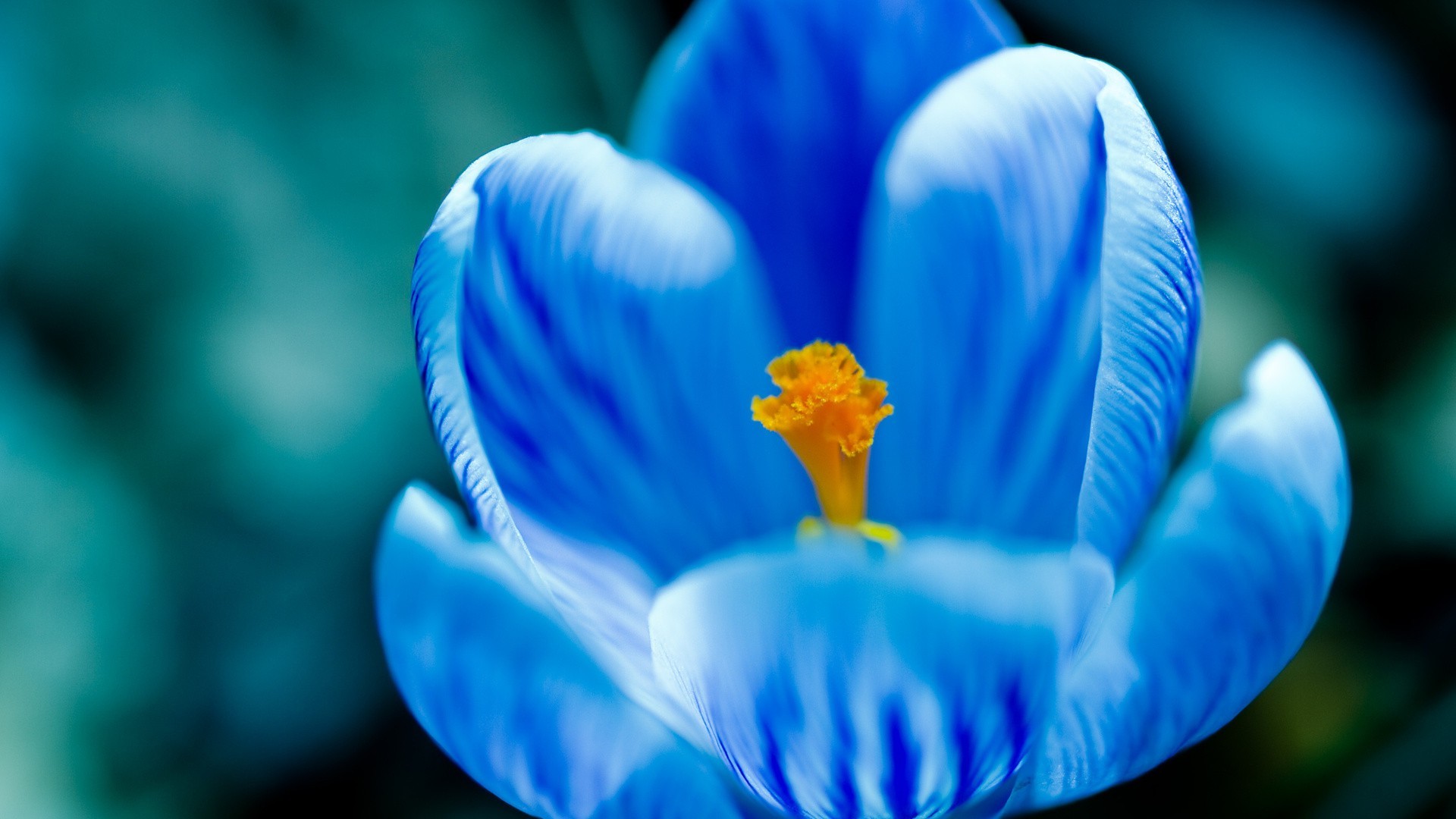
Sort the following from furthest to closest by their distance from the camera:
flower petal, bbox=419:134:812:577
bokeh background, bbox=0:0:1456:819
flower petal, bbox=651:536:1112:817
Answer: bokeh background, bbox=0:0:1456:819, flower petal, bbox=419:134:812:577, flower petal, bbox=651:536:1112:817

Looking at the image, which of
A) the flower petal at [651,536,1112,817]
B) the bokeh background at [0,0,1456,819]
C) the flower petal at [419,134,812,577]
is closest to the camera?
the flower petal at [651,536,1112,817]

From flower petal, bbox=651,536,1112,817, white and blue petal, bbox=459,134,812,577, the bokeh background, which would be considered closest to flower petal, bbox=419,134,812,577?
white and blue petal, bbox=459,134,812,577

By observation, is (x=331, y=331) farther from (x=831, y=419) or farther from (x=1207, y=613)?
(x=1207, y=613)

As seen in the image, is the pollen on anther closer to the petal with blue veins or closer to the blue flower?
the blue flower

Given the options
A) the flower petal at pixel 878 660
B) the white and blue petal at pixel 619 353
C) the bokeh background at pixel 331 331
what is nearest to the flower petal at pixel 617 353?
the white and blue petal at pixel 619 353

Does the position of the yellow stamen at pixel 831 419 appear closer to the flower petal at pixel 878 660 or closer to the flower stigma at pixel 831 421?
the flower stigma at pixel 831 421

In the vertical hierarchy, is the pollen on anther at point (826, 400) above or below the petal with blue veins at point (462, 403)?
below
